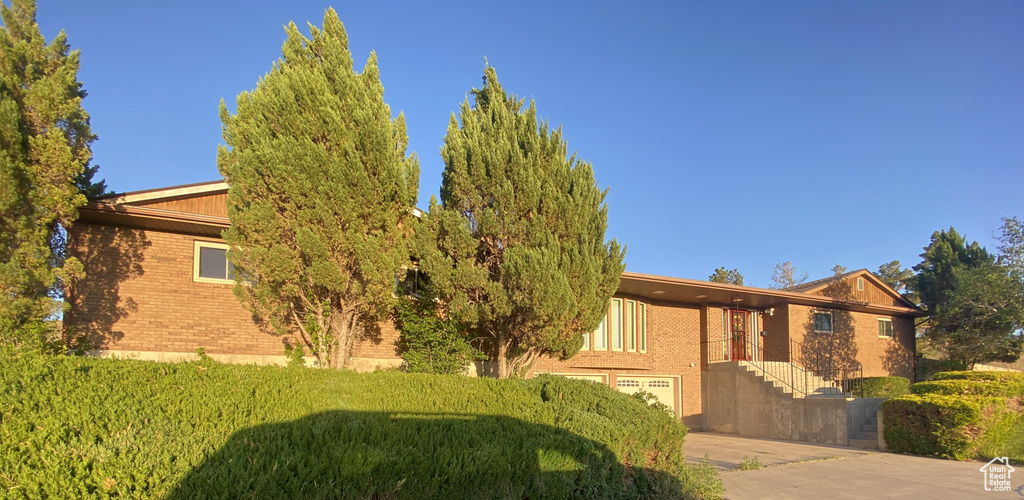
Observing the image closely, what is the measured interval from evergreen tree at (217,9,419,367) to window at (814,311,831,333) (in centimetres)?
1485

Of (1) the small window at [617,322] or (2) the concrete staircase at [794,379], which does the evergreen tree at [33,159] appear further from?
(2) the concrete staircase at [794,379]

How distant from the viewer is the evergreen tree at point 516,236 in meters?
9.55

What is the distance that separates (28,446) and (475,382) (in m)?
4.51

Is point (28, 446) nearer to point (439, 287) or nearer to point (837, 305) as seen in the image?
point (439, 287)

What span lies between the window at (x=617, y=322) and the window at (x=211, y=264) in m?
9.33

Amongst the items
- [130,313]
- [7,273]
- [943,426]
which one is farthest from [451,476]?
[943,426]

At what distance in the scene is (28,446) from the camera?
454 centimetres

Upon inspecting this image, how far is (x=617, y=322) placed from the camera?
55.7 ft

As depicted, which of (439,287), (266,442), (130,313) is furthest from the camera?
(130,313)

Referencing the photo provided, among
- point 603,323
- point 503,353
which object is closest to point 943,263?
point 603,323

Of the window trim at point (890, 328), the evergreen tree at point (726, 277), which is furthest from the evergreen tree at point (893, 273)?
the window trim at point (890, 328)

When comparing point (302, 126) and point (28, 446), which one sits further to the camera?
point (302, 126)

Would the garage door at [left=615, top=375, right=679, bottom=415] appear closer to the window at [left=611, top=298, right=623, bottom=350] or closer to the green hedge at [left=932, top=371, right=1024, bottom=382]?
the window at [left=611, top=298, right=623, bottom=350]

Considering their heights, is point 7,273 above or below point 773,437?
above
